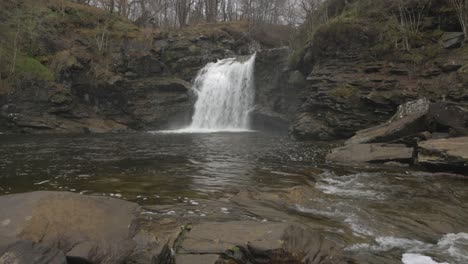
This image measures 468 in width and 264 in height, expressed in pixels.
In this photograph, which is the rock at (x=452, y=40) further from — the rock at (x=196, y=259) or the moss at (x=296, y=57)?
the rock at (x=196, y=259)

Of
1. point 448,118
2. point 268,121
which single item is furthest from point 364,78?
point 268,121

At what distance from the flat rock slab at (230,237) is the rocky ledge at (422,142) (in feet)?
24.6

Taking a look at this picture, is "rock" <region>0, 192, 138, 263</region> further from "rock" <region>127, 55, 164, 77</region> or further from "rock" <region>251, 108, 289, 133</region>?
"rock" <region>127, 55, 164, 77</region>

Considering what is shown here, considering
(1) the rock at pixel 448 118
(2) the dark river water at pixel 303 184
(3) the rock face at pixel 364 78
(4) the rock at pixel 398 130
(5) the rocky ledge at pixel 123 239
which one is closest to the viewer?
(5) the rocky ledge at pixel 123 239

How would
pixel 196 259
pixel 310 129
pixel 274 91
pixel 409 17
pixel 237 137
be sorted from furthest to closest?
pixel 274 91, pixel 237 137, pixel 310 129, pixel 409 17, pixel 196 259

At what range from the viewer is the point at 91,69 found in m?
31.9

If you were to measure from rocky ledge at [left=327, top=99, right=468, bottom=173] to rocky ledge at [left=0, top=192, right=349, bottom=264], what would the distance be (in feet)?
21.8

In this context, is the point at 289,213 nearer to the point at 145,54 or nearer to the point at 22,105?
the point at 22,105

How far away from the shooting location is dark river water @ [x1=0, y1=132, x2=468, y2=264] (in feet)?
19.9

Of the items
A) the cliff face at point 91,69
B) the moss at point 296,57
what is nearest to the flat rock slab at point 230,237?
the moss at point 296,57

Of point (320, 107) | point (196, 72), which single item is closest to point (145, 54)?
point (196, 72)

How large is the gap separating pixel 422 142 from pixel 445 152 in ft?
3.74

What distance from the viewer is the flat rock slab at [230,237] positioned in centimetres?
487

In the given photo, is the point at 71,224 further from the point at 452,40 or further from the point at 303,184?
the point at 452,40
